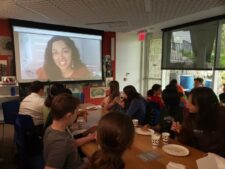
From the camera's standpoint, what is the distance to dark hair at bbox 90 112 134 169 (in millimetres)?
933

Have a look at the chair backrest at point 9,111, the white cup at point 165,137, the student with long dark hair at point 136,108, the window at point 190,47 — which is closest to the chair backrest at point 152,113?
the student with long dark hair at point 136,108

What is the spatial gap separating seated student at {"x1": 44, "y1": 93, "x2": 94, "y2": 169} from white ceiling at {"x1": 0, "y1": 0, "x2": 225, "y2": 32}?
7.17 ft

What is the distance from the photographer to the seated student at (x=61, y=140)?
1288mm

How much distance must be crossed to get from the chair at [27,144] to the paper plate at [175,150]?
1276 mm

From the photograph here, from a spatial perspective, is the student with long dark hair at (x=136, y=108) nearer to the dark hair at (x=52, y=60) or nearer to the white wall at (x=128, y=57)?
the dark hair at (x=52, y=60)

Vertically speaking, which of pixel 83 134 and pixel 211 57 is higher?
pixel 211 57

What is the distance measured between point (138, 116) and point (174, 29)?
11.6 ft

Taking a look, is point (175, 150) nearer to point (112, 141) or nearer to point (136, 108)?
point (112, 141)

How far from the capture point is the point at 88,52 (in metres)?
5.46

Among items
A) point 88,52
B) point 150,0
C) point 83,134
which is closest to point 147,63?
point 88,52

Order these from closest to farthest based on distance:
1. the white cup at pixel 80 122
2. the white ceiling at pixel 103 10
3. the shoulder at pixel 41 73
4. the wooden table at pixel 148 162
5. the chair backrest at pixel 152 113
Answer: the wooden table at pixel 148 162 < the white cup at pixel 80 122 < the chair backrest at pixel 152 113 < the white ceiling at pixel 103 10 < the shoulder at pixel 41 73

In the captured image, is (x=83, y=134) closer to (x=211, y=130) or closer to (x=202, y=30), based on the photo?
(x=211, y=130)

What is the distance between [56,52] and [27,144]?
3178mm

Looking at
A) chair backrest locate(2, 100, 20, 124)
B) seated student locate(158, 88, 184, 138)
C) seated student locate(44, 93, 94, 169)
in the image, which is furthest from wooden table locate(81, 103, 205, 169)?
chair backrest locate(2, 100, 20, 124)
